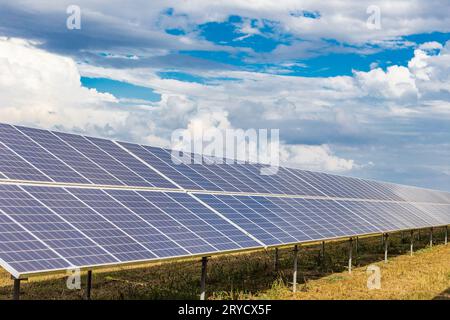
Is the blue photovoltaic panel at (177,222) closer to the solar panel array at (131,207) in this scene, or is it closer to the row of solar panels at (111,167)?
the solar panel array at (131,207)

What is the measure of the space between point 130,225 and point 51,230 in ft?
8.87

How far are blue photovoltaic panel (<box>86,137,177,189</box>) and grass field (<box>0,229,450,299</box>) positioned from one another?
399cm

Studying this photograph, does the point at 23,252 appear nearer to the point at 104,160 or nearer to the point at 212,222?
the point at 212,222

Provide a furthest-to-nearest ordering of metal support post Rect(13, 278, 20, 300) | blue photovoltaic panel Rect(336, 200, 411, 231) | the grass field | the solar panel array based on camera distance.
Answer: blue photovoltaic panel Rect(336, 200, 411, 231), the grass field, the solar panel array, metal support post Rect(13, 278, 20, 300)

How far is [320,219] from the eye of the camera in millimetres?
25938

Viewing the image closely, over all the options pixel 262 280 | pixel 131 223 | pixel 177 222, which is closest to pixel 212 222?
pixel 177 222

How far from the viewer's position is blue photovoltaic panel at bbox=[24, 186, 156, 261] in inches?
575

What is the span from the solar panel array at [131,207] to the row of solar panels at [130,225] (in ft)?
0.11

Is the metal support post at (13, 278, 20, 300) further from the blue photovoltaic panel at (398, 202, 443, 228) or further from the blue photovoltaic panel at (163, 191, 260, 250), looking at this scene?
the blue photovoltaic panel at (398, 202, 443, 228)

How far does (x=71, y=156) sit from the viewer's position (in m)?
20.0

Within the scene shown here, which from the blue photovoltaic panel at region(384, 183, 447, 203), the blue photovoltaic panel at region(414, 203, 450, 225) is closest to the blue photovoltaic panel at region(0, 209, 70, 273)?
the blue photovoltaic panel at region(414, 203, 450, 225)

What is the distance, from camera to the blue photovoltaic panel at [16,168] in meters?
16.3
